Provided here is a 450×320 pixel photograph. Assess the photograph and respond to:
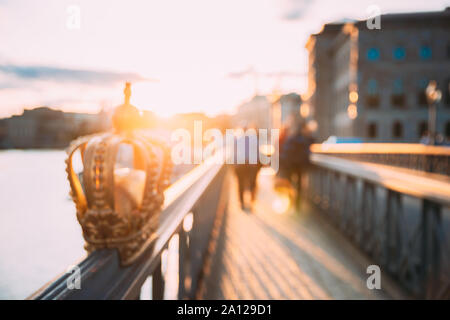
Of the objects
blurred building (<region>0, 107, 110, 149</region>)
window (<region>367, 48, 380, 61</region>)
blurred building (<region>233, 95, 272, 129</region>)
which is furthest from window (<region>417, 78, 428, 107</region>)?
blurred building (<region>233, 95, 272, 129</region>)

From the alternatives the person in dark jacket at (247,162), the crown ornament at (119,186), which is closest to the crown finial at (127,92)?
the crown ornament at (119,186)

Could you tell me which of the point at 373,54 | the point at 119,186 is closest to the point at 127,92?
the point at 119,186

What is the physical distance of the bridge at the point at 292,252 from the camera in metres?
1.64

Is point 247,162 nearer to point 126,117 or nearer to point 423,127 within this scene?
point 126,117

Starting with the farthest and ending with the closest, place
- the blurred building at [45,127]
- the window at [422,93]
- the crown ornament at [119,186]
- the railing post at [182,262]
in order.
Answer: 1. the window at [422,93]
2. the railing post at [182,262]
3. the blurred building at [45,127]
4. the crown ornament at [119,186]

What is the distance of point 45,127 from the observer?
1.99 meters

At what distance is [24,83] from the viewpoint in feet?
5.24

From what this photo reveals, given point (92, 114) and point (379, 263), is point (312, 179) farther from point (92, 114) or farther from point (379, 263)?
point (92, 114)

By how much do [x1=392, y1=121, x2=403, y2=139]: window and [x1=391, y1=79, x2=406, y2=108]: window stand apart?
76.0 inches

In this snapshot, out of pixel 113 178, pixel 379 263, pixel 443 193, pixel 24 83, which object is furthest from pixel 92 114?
pixel 379 263

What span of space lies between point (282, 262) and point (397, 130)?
137 feet

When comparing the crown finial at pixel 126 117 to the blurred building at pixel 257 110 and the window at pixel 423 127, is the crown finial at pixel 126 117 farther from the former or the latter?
the blurred building at pixel 257 110

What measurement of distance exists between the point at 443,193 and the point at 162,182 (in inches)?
77.7

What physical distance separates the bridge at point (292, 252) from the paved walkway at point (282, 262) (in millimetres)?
12
